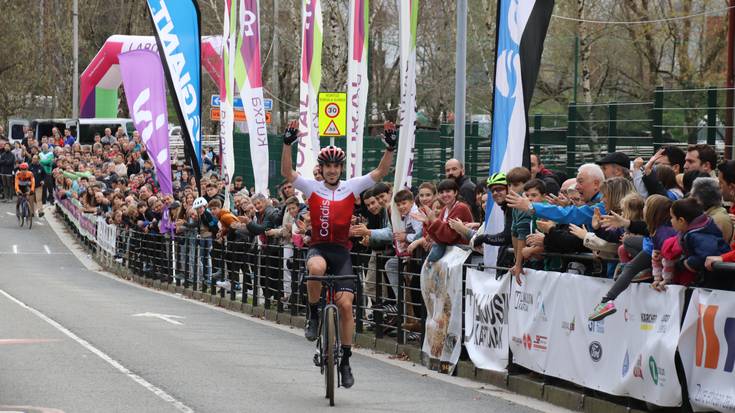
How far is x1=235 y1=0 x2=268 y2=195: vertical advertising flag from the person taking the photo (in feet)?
88.2

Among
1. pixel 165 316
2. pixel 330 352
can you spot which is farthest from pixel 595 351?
pixel 165 316

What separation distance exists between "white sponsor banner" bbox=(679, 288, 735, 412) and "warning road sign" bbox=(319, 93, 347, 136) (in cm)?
1593

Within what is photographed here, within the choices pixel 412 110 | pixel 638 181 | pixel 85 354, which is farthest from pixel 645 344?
pixel 412 110

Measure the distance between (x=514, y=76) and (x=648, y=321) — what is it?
377 centimetres

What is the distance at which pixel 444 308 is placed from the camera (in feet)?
51.2

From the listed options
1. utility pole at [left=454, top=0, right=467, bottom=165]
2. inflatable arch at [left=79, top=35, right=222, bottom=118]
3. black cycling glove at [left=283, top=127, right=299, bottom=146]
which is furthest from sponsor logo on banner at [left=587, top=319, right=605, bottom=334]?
inflatable arch at [left=79, top=35, right=222, bottom=118]

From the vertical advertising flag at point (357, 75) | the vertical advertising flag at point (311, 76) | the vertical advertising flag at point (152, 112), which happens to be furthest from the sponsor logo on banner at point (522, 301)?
the vertical advertising flag at point (152, 112)

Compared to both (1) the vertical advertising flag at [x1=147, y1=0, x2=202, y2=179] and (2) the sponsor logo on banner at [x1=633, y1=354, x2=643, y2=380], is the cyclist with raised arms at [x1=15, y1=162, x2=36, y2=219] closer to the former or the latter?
(1) the vertical advertising flag at [x1=147, y1=0, x2=202, y2=179]

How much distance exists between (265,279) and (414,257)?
6847mm

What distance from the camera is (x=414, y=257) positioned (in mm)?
16938

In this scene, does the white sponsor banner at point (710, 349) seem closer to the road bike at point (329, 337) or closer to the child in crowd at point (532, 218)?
the child in crowd at point (532, 218)

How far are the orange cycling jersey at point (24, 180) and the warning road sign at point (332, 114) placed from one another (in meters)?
25.5

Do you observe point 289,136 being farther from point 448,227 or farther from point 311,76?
point 311,76

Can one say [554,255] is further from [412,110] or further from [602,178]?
[412,110]
